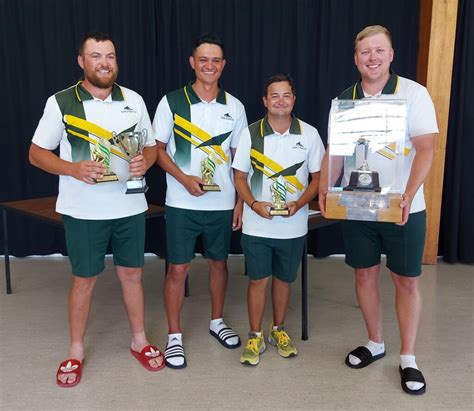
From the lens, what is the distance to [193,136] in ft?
8.38

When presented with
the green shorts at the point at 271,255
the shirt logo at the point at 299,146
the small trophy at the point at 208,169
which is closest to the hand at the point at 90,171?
the small trophy at the point at 208,169

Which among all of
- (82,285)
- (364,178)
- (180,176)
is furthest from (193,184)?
(364,178)

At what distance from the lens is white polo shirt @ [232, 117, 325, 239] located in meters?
2.49

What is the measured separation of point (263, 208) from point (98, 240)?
77 centimetres

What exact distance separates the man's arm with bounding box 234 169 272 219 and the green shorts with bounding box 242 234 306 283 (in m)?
0.16

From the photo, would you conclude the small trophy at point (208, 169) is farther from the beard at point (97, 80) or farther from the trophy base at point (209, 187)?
the beard at point (97, 80)

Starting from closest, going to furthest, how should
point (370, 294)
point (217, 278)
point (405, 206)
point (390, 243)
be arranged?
1. point (405, 206)
2. point (390, 243)
3. point (370, 294)
4. point (217, 278)

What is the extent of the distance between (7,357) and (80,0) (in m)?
2.94

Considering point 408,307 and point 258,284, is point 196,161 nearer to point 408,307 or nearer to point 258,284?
point 258,284

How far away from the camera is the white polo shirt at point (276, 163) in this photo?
2492mm

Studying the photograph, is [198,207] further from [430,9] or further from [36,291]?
[430,9]

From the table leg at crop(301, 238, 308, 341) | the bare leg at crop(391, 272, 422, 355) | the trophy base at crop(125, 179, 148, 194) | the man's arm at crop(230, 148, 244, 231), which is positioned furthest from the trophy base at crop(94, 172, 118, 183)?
the bare leg at crop(391, 272, 422, 355)

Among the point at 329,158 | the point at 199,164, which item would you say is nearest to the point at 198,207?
the point at 199,164

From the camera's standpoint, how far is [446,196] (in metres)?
4.40
